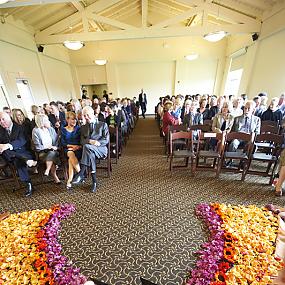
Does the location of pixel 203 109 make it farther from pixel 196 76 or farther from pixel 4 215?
pixel 196 76

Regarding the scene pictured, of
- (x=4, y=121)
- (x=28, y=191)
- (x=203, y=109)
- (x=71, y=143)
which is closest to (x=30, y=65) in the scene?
(x=4, y=121)

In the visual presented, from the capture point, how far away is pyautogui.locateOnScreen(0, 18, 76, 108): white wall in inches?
210

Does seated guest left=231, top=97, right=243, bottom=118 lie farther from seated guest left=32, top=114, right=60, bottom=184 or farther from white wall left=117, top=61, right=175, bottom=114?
white wall left=117, top=61, right=175, bottom=114

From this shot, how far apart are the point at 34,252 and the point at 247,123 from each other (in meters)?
3.62

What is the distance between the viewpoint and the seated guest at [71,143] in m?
2.76

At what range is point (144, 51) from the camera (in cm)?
943

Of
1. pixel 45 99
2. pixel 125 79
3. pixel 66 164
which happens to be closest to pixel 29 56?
pixel 45 99

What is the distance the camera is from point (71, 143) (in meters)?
2.82

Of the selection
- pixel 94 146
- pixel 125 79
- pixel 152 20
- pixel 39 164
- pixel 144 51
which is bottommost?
pixel 39 164

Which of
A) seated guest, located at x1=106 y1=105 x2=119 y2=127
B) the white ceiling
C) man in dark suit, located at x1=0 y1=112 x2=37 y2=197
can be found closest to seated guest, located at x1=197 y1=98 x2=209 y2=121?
seated guest, located at x1=106 y1=105 x2=119 y2=127

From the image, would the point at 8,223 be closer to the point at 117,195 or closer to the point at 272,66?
the point at 117,195

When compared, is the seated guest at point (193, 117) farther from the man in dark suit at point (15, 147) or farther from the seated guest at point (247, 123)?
the man in dark suit at point (15, 147)

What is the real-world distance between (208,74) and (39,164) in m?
9.78

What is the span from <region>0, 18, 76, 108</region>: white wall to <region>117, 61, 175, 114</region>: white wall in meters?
3.27
